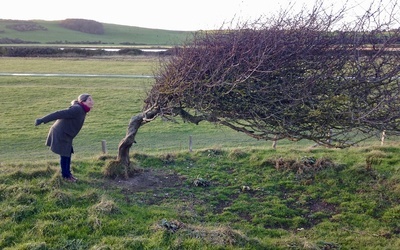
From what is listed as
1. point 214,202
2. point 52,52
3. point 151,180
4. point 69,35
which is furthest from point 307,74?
point 69,35

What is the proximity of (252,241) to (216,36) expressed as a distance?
3.88 metres

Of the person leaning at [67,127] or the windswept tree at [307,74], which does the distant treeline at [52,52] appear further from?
the windswept tree at [307,74]

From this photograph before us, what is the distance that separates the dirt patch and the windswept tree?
237cm

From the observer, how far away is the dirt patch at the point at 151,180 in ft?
27.7

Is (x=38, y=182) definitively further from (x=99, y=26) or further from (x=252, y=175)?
(x=99, y=26)

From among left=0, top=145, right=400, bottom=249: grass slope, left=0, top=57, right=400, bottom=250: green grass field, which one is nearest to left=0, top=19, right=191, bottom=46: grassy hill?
left=0, top=57, right=400, bottom=250: green grass field

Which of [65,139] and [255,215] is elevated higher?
[65,139]

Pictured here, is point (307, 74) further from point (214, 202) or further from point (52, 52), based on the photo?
point (52, 52)

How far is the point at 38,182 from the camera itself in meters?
7.69

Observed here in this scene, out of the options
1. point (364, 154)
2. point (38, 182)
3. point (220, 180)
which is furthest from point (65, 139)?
point (364, 154)

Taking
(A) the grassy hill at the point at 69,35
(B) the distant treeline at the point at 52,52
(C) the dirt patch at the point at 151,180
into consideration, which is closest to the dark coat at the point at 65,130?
(C) the dirt patch at the point at 151,180

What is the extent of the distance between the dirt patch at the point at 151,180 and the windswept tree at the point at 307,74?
7.76ft

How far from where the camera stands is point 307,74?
266 inches

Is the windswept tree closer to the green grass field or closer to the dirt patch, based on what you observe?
the green grass field
